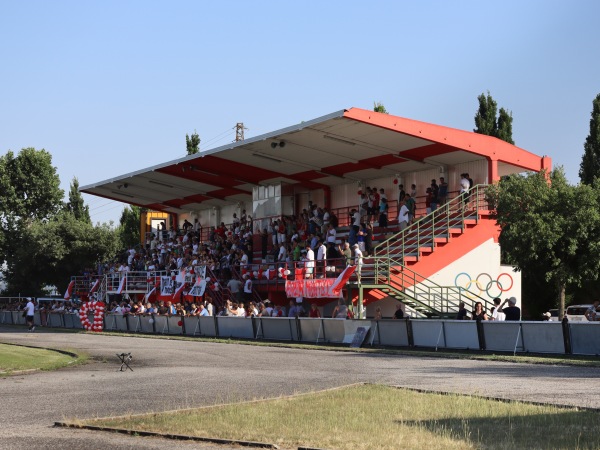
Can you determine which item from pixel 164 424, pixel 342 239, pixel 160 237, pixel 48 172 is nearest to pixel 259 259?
pixel 342 239

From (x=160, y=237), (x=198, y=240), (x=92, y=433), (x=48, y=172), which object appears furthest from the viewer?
(x=48, y=172)

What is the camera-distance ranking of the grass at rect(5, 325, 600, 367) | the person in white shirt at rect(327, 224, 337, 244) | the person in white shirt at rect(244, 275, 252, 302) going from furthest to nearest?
1. the person in white shirt at rect(244, 275, 252, 302)
2. the person in white shirt at rect(327, 224, 337, 244)
3. the grass at rect(5, 325, 600, 367)

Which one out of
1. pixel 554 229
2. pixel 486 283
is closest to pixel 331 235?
pixel 486 283

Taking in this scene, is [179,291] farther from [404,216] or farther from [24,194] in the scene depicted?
[24,194]

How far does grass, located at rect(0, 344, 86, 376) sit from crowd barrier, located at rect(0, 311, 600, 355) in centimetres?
847

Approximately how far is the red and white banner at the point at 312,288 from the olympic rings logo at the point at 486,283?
224 inches

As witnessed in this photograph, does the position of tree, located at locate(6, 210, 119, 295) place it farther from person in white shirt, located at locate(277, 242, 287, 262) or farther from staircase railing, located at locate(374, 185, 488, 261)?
staircase railing, located at locate(374, 185, 488, 261)

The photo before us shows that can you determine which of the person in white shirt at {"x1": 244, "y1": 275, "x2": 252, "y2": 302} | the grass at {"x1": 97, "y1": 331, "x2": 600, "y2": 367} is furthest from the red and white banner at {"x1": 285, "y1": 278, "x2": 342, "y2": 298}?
the person in white shirt at {"x1": 244, "y1": 275, "x2": 252, "y2": 302}

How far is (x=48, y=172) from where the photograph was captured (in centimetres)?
8325

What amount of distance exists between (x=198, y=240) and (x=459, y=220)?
22196 mm

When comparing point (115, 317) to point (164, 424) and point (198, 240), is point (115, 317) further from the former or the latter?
point (164, 424)

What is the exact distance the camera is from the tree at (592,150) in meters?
55.7

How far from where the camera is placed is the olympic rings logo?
40.3m

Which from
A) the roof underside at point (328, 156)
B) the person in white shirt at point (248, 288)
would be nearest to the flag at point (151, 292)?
the roof underside at point (328, 156)
